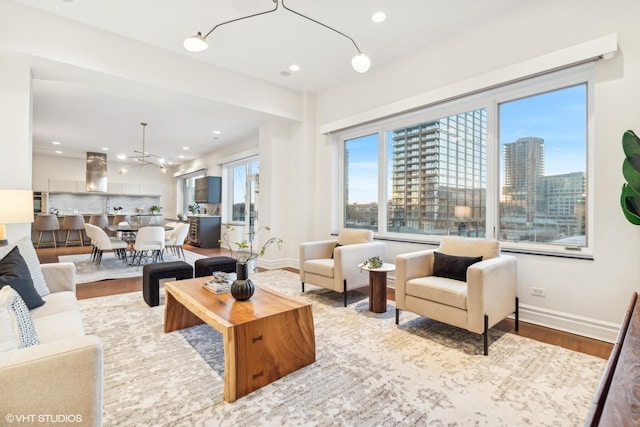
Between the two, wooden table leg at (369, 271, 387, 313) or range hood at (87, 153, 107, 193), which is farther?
range hood at (87, 153, 107, 193)

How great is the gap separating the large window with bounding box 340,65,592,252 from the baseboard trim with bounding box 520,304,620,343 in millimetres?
623

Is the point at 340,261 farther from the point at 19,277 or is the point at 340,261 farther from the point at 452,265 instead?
the point at 19,277

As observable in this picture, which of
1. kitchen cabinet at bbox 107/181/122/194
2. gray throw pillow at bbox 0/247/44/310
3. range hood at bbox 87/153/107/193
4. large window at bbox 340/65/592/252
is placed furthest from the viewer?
kitchen cabinet at bbox 107/181/122/194

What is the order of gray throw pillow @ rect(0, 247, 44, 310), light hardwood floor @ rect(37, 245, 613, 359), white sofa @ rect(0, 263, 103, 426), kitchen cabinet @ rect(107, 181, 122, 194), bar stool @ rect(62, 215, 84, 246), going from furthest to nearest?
1. kitchen cabinet @ rect(107, 181, 122, 194)
2. bar stool @ rect(62, 215, 84, 246)
3. light hardwood floor @ rect(37, 245, 613, 359)
4. gray throw pillow @ rect(0, 247, 44, 310)
5. white sofa @ rect(0, 263, 103, 426)

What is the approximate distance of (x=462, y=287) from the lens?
8.79 feet

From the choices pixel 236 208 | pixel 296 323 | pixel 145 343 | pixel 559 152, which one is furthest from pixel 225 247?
pixel 559 152

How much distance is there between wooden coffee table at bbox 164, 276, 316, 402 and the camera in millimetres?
1860

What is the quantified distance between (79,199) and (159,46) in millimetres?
8692

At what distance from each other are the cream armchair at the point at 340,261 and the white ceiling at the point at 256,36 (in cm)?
253

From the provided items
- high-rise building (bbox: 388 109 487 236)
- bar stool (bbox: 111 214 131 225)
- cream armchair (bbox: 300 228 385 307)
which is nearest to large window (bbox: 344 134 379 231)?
high-rise building (bbox: 388 109 487 236)

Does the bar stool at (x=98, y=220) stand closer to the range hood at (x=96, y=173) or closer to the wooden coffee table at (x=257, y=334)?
the range hood at (x=96, y=173)

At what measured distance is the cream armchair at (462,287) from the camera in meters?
2.44

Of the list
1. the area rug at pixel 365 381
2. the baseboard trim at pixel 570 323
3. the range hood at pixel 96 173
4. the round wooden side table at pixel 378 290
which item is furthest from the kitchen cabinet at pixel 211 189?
the baseboard trim at pixel 570 323

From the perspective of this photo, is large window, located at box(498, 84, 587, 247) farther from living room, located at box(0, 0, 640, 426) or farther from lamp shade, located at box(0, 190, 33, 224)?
lamp shade, located at box(0, 190, 33, 224)
